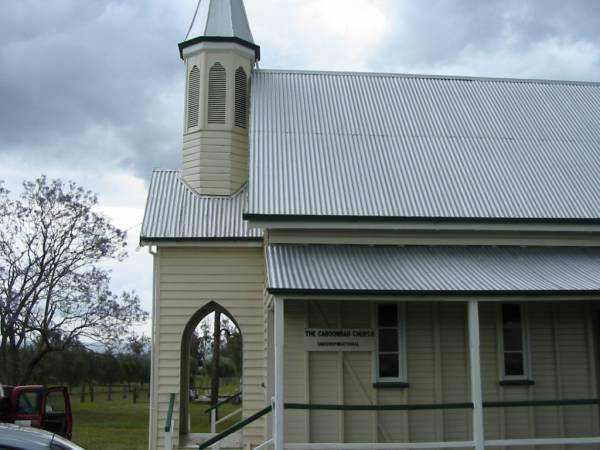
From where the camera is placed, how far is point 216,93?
20.0 metres

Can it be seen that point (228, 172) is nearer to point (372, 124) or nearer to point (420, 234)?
point (372, 124)

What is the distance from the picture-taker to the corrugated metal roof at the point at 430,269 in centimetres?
1307

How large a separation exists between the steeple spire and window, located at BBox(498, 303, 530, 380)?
1010 cm

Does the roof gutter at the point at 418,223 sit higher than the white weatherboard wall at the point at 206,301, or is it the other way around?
the roof gutter at the point at 418,223

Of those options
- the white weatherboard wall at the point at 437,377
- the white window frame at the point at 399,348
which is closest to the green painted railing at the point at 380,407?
the white weatherboard wall at the point at 437,377

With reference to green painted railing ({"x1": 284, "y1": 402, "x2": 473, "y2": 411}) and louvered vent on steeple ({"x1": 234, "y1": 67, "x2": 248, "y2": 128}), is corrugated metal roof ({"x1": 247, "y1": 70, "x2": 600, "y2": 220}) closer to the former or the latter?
louvered vent on steeple ({"x1": 234, "y1": 67, "x2": 248, "y2": 128})

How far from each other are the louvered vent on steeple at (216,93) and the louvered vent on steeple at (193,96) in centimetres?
36

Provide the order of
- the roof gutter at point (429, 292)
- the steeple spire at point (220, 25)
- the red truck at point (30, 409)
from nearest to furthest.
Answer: the roof gutter at point (429, 292) → the red truck at point (30, 409) → the steeple spire at point (220, 25)

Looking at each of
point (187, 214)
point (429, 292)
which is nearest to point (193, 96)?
point (187, 214)

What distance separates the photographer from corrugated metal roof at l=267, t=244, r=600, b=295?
42.9 ft

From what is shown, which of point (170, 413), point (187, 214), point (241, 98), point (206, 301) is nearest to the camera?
point (170, 413)

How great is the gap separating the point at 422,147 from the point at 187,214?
5.78 metres

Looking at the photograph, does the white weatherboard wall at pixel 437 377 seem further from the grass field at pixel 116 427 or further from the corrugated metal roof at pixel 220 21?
the grass field at pixel 116 427

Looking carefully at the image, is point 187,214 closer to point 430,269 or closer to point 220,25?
point 220,25
